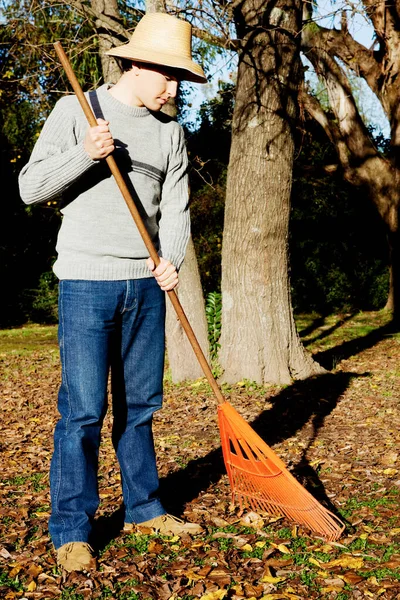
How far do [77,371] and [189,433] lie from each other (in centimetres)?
271

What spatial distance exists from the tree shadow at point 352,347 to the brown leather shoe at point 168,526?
4974 millimetres

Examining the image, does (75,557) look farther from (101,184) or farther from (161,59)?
(161,59)

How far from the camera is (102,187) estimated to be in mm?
2885

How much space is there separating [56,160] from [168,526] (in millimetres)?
1707

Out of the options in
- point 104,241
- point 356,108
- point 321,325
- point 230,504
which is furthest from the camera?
point 321,325

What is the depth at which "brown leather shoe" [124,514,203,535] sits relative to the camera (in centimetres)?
329

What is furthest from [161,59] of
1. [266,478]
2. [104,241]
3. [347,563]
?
[347,563]

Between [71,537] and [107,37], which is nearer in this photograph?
[71,537]

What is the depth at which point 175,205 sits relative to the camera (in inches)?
122

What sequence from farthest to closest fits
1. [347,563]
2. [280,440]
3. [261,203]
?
[261,203] < [280,440] < [347,563]

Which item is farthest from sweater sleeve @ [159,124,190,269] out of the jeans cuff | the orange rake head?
the jeans cuff

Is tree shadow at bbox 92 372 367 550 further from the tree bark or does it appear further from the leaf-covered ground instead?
the tree bark

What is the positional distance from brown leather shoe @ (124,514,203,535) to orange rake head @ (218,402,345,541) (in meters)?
0.30

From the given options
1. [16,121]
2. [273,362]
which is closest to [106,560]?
[273,362]
